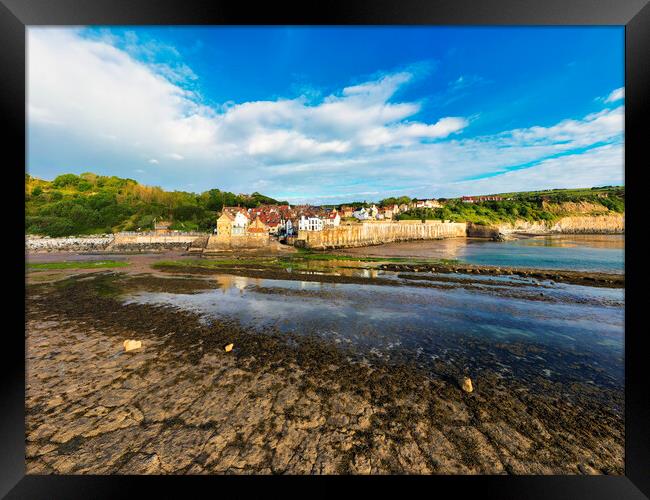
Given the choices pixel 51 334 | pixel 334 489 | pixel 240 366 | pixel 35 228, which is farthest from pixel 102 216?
pixel 334 489

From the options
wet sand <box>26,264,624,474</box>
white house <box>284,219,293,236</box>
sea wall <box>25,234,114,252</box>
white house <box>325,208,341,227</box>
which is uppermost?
white house <box>325,208,341,227</box>

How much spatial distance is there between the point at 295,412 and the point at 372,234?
42798mm

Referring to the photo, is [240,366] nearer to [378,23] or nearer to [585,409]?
[378,23]

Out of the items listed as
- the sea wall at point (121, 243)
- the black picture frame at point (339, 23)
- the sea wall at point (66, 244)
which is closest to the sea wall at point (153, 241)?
the sea wall at point (121, 243)

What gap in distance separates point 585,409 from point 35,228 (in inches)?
2739

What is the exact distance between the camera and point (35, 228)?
45.2 metres

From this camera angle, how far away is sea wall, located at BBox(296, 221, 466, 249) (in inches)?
1427

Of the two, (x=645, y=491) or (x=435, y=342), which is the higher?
(x=645, y=491)

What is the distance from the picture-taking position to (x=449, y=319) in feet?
26.8

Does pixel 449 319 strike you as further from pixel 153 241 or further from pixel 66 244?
pixel 66 244

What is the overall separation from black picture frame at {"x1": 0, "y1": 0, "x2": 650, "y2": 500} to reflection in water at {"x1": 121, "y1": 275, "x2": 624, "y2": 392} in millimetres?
3972

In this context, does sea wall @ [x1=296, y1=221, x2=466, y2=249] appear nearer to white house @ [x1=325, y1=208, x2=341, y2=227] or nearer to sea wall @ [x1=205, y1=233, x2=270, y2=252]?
sea wall @ [x1=205, y1=233, x2=270, y2=252]

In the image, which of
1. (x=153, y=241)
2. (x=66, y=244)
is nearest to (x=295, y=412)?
(x=153, y=241)

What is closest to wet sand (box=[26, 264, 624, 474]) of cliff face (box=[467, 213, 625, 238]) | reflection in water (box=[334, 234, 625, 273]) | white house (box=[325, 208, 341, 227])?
reflection in water (box=[334, 234, 625, 273])
